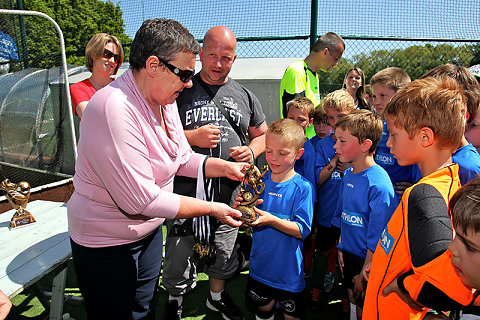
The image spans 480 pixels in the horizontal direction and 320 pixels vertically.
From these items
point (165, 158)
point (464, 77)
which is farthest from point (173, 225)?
point (464, 77)

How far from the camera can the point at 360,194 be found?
Answer: 7.28ft

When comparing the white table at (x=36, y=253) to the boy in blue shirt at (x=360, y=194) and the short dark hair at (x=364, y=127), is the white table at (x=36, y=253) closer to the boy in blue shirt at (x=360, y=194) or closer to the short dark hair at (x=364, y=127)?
the boy in blue shirt at (x=360, y=194)

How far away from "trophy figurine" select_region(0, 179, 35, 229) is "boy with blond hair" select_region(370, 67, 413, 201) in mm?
2905

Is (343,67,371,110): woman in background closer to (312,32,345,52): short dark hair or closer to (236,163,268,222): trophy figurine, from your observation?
(312,32,345,52): short dark hair

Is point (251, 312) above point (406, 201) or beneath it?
beneath

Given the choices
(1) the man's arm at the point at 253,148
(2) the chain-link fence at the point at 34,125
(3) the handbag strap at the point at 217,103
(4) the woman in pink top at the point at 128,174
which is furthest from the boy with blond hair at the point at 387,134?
(2) the chain-link fence at the point at 34,125

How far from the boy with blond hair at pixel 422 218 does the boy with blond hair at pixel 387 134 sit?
1332 millimetres

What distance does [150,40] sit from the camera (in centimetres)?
159

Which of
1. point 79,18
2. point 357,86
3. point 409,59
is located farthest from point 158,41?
point 79,18

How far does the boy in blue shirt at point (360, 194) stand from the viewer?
6.95 ft

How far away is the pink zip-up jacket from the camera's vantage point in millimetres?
1479

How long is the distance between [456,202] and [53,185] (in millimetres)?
3795

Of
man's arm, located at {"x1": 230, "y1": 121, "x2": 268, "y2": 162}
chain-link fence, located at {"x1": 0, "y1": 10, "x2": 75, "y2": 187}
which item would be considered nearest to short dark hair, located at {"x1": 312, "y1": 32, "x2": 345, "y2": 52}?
man's arm, located at {"x1": 230, "y1": 121, "x2": 268, "y2": 162}

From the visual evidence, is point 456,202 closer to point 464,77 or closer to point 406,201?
point 406,201
